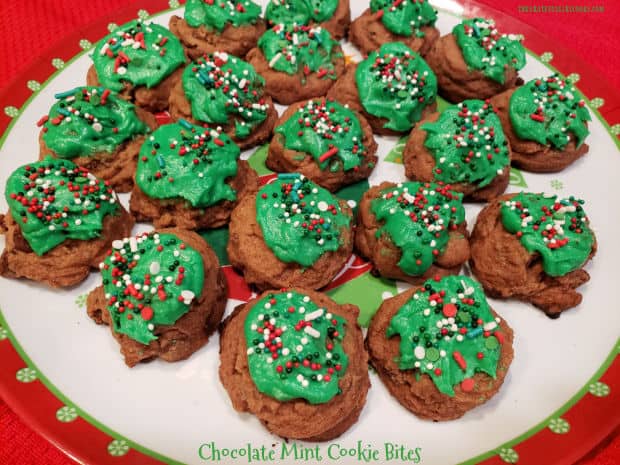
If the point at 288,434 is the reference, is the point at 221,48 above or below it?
above

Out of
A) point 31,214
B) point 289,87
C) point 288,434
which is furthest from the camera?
point 289,87

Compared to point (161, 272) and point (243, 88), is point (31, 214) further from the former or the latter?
point (243, 88)

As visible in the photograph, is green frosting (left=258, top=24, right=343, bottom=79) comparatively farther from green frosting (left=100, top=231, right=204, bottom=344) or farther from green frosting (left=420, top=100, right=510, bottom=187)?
green frosting (left=100, top=231, right=204, bottom=344)

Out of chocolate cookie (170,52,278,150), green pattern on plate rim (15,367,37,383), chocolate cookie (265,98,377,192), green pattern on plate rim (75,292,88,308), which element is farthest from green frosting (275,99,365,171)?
green pattern on plate rim (15,367,37,383)

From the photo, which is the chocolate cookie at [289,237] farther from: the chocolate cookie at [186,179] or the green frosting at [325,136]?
the green frosting at [325,136]

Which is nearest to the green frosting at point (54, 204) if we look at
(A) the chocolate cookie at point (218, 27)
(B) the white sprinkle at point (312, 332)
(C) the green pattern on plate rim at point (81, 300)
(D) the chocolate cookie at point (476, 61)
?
(C) the green pattern on plate rim at point (81, 300)

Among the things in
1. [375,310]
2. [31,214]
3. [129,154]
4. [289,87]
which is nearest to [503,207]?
[375,310]
